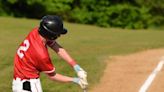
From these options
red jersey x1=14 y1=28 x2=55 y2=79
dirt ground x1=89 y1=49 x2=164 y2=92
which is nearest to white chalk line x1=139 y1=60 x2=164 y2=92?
dirt ground x1=89 y1=49 x2=164 y2=92

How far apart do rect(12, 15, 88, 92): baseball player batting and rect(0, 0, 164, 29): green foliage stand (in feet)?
106

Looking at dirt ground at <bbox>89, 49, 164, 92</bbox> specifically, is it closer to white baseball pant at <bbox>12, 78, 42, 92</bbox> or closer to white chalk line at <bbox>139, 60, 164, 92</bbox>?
white chalk line at <bbox>139, 60, 164, 92</bbox>

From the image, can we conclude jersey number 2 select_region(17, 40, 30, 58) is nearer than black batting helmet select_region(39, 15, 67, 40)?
No

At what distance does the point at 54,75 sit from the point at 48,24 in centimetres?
79

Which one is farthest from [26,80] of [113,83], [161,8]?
[161,8]

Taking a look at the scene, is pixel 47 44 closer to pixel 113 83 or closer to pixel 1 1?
pixel 113 83

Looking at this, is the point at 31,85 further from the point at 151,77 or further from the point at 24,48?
the point at 151,77

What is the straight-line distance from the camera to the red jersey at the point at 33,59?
652cm

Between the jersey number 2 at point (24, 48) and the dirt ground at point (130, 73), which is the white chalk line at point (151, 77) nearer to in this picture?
the dirt ground at point (130, 73)

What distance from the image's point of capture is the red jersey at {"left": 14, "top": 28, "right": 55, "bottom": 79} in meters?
6.52

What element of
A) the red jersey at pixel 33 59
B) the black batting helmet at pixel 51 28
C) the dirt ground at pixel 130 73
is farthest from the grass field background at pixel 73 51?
the black batting helmet at pixel 51 28

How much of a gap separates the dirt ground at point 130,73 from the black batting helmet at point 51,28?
5345 millimetres

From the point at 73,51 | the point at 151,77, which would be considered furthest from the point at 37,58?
the point at 73,51

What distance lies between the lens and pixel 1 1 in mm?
37812
